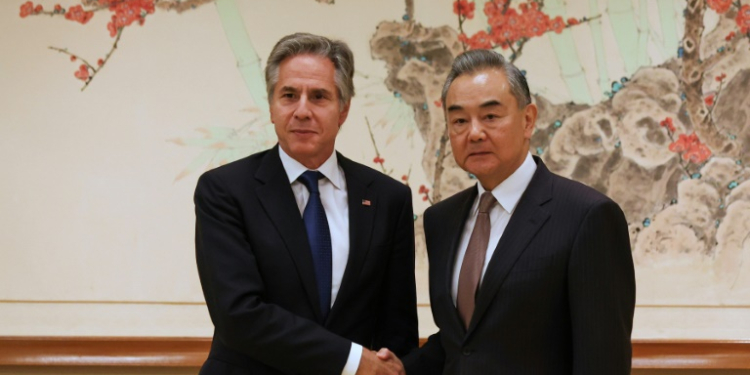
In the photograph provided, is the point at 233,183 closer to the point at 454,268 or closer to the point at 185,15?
the point at 454,268

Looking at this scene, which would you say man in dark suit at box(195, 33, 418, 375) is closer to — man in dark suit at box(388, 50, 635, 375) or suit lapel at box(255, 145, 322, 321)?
suit lapel at box(255, 145, 322, 321)

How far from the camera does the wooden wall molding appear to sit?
3225mm

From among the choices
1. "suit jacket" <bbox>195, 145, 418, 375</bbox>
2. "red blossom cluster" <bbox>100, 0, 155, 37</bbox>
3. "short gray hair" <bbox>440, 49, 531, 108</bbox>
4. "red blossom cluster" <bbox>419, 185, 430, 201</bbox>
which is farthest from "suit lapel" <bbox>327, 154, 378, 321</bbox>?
"red blossom cluster" <bbox>100, 0, 155, 37</bbox>

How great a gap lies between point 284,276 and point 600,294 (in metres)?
0.81

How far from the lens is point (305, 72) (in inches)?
88.9

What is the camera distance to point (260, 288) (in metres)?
2.11

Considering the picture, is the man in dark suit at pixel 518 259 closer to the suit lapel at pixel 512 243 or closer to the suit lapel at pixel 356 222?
the suit lapel at pixel 512 243

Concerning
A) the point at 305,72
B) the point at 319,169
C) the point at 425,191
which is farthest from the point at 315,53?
the point at 425,191

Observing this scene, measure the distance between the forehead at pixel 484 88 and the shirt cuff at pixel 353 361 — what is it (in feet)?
2.29

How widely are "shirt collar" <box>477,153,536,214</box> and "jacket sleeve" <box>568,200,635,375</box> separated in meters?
0.24

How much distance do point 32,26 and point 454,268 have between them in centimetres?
225

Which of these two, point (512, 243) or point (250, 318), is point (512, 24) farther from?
point (250, 318)

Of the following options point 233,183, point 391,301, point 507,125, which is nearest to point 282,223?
point 233,183

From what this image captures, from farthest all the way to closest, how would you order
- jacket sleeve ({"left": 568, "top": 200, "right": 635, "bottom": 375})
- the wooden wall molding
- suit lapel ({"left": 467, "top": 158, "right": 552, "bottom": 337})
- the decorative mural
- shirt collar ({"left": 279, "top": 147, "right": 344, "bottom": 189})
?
the decorative mural
the wooden wall molding
shirt collar ({"left": 279, "top": 147, "right": 344, "bottom": 189})
suit lapel ({"left": 467, "top": 158, "right": 552, "bottom": 337})
jacket sleeve ({"left": 568, "top": 200, "right": 635, "bottom": 375})
